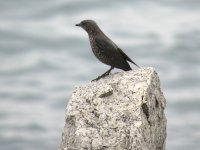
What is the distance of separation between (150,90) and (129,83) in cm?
32

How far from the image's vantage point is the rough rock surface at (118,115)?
7.49 metres

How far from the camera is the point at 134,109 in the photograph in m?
7.82

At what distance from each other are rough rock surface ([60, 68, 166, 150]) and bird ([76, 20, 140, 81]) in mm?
1352

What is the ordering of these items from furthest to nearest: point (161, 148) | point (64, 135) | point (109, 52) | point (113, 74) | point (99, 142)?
1. point (109, 52)
2. point (113, 74)
3. point (161, 148)
4. point (64, 135)
5. point (99, 142)

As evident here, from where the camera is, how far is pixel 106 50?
1033cm

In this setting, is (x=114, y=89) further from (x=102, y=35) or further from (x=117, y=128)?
(x=102, y=35)

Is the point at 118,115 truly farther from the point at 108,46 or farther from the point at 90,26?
the point at 90,26

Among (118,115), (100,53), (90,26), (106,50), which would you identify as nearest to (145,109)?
(118,115)

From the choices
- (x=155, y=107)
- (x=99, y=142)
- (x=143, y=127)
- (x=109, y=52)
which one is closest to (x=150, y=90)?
(x=155, y=107)

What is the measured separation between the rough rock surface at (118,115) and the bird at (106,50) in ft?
4.44

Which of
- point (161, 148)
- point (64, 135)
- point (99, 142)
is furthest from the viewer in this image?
point (161, 148)

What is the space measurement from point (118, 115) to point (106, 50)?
2754mm

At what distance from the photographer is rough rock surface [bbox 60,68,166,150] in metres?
7.49

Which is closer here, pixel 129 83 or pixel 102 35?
pixel 129 83
